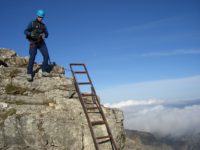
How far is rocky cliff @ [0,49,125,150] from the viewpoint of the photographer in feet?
37.5

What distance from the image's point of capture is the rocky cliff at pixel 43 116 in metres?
11.4

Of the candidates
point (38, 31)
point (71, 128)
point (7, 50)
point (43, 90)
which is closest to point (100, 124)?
point (71, 128)

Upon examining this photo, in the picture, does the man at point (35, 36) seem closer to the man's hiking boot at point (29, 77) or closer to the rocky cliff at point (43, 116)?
the man's hiking boot at point (29, 77)

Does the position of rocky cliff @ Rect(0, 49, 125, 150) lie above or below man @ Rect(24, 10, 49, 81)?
below

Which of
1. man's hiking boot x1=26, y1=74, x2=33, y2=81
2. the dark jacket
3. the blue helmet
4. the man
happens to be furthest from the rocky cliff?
the blue helmet

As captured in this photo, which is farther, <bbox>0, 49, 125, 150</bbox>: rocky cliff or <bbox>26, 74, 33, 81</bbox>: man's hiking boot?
<bbox>26, 74, 33, 81</bbox>: man's hiking boot

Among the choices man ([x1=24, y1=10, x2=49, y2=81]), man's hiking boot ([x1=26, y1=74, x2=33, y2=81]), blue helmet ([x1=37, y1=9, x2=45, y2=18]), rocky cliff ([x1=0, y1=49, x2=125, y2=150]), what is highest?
blue helmet ([x1=37, y1=9, x2=45, y2=18])

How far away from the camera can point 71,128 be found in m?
12.6

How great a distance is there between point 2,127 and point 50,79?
4.50 meters

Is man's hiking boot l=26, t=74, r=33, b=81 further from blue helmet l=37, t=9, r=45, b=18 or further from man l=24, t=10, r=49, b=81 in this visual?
blue helmet l=37, t=9, r=45, b=18

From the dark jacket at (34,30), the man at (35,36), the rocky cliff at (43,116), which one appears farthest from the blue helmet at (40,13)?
the rocky cliff at (43,116)

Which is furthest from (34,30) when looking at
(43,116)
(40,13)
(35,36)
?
(43,116)

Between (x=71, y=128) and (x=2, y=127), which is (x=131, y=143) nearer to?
(x=71, y=128)

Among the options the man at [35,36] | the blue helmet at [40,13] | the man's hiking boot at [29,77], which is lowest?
the man's hiking boot at [29,77]
